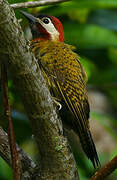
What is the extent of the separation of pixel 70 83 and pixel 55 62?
206mm

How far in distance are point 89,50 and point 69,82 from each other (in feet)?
5.52

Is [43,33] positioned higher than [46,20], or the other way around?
[46,20]

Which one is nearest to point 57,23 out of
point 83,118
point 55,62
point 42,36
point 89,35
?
point 42,36

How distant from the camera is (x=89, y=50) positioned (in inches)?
185

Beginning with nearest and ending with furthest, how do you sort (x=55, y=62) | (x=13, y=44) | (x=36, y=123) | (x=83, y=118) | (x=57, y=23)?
(x=13, y=44) → (x=36, y=123) → (x=83, y=118) → (x=55, y=62) → (x=57, y=23)

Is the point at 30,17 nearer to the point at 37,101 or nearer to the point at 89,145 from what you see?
the point at 89,145

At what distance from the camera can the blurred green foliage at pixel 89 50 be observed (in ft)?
12.6

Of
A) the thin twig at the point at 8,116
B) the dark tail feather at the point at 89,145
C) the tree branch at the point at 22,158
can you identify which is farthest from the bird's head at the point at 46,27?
the thin twig at the point at 8,116

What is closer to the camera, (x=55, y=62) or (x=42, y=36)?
(x=55, y=62)

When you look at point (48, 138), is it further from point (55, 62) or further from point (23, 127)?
point (23, 127)

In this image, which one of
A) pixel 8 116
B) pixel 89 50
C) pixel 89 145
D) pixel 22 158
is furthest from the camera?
pixel 89 50

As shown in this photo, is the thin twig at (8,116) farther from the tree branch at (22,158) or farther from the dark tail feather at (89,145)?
the dark tail feather at (89,145)

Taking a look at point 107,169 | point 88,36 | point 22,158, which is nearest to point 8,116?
point 107,169

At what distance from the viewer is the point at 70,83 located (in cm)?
307
